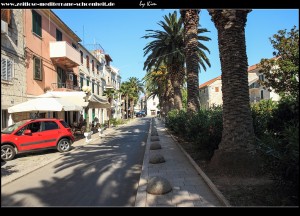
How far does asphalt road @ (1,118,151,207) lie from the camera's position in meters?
6.25

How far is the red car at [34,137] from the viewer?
12.1m

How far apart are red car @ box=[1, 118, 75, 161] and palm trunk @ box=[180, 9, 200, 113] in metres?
6.48

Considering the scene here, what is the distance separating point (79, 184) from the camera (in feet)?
25.9

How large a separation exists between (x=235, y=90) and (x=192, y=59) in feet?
26.4

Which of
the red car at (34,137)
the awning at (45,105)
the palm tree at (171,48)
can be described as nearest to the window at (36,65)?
the awning at (45,105)

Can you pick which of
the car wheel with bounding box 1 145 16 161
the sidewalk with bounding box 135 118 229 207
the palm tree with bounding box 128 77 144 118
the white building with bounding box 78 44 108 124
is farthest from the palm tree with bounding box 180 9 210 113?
the palm tree with bounding box 128 77 144 118

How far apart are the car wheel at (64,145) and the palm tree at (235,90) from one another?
27.3ft

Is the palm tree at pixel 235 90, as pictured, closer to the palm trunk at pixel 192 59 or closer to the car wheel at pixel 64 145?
the palm trunk at pixel 192 59

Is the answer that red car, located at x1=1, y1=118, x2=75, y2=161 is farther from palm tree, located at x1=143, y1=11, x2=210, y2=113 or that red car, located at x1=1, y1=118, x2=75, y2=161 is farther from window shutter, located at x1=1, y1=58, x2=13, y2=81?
palm tree, located at x1=143, y1=11, x2=210, y2=113

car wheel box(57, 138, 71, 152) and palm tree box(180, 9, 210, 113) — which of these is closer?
car wheel box(57, 138, 71, 152)

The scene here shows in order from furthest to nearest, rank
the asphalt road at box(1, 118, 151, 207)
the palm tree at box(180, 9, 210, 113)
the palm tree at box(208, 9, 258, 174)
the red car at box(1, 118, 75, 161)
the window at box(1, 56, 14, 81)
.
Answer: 1. the palm tree at box(180, 9, 210, 113)
2. the red car at box(1, 118, 75, 161)
3. the palm tree at box(208, 9, 258, 174)
4. the asphalt road at box(1, 118, 151, 207)
5. the window at box(1, 56, 14, 81)

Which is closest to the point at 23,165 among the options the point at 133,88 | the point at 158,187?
the point at 158,187

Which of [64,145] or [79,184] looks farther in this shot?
[64,145]

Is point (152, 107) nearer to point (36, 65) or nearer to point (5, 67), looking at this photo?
point (36, 65)
